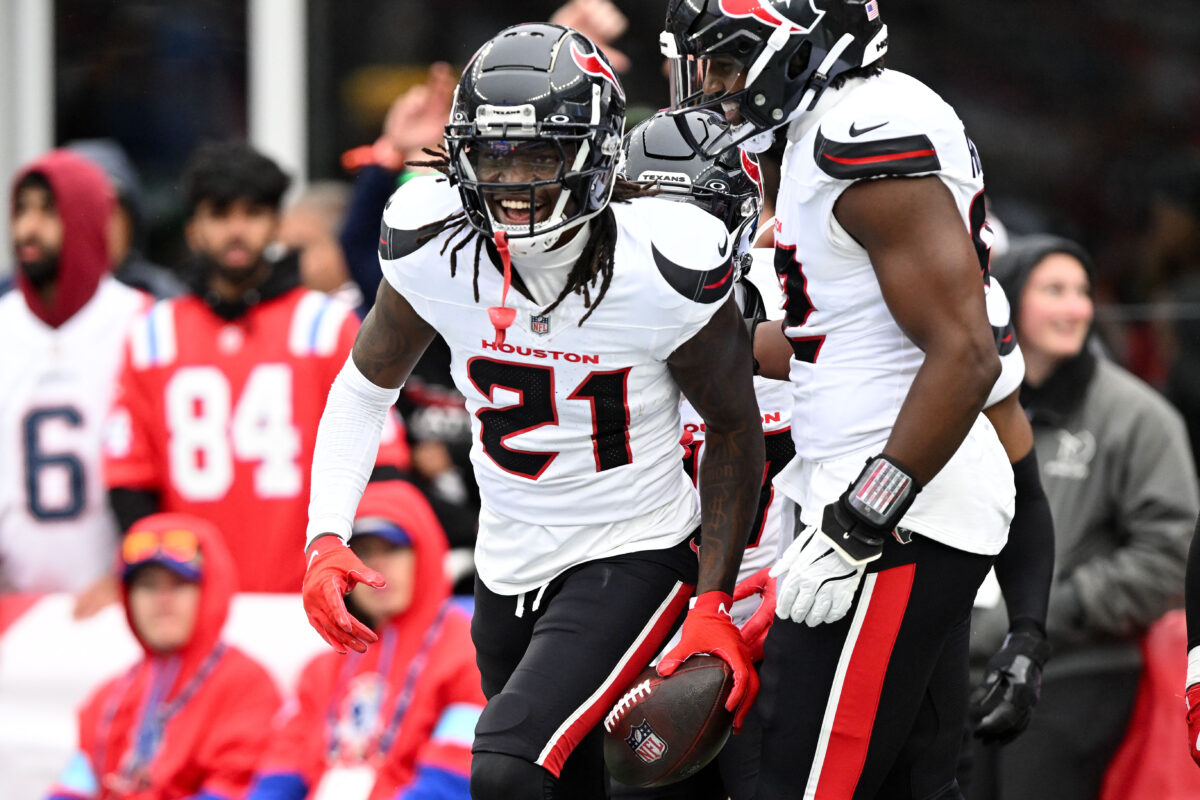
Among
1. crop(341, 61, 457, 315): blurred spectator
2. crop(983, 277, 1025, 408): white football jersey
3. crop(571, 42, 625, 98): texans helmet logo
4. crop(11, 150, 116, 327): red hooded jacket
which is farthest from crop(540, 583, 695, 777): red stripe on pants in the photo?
crop(11, 150, 116, 327): red hooded jacket

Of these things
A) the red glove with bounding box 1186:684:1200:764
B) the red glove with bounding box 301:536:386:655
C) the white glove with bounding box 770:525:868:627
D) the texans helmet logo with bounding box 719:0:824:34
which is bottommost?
the red glove with bounding box 1186:684:1200:764

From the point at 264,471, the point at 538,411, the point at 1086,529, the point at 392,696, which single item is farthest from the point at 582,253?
the point at 264,471

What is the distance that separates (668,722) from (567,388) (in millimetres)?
592

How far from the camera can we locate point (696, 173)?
3459 millimetres

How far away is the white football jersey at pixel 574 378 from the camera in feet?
9.53

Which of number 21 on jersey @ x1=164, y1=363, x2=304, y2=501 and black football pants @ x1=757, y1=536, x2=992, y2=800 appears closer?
black football pants @ x1=757, y1=536, x2=992, y2=800

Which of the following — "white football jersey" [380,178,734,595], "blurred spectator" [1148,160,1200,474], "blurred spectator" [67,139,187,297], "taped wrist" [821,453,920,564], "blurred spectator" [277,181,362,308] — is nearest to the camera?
"taped wrist" [821,453,920,564]

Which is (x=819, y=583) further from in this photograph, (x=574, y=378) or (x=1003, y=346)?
(x=1003, y=346)

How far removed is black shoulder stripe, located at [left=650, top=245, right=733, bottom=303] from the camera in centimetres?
288

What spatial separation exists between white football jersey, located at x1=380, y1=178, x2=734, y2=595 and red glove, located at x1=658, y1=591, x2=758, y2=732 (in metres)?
0.21

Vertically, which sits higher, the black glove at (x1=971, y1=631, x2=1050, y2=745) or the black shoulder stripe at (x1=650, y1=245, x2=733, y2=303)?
the black shoulder stripe at (x1=650, y1=245, x2=733, y2=303)

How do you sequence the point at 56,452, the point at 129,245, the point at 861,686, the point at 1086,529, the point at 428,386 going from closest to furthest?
the point at 861,686 < the point at 1086,529 < the point at 56,452 < the point at 428,386 < the point at 129,245

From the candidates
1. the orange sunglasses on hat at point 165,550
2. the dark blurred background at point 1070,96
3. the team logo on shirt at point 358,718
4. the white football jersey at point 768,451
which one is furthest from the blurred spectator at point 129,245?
the white football jersey at point 768,451

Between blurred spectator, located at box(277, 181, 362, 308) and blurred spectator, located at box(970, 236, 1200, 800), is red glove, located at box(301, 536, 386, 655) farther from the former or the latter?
blurred spectator, located at box(277, 181, 362, 308)
